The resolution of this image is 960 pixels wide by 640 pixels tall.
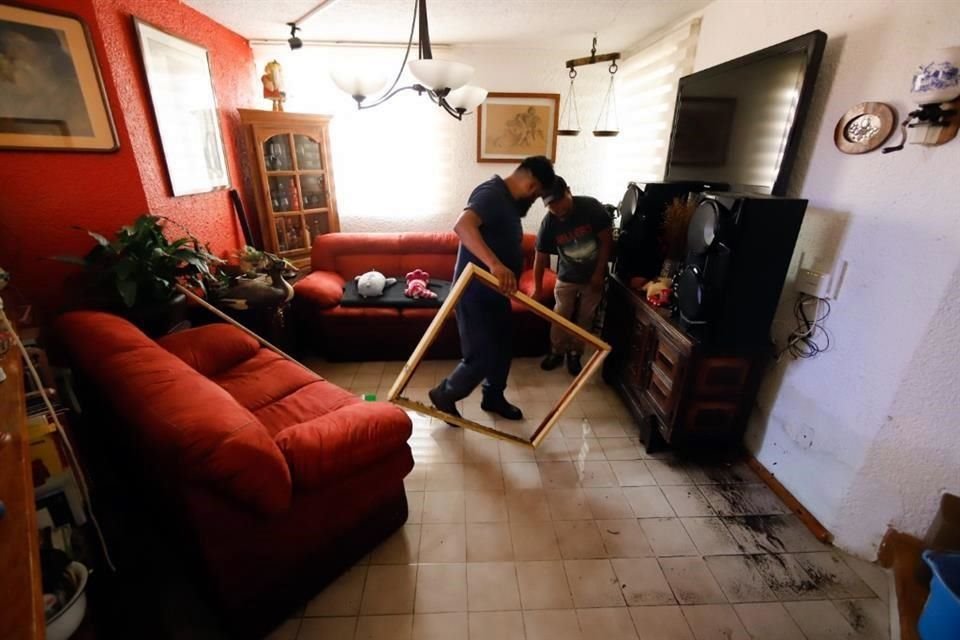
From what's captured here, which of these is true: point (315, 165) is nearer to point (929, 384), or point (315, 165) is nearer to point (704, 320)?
point (704, 320)

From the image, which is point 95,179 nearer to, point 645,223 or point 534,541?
point 534,541

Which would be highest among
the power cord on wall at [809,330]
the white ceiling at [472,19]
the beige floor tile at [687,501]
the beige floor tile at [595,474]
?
the white ceiling at [472,19]

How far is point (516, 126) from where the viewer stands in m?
3.56

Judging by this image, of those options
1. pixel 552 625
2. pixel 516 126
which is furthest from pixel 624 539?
pixel 516 126

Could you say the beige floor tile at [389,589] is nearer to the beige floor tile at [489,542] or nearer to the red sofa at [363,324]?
the beige floor tile at [489,542]

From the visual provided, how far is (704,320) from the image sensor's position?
1.72 m

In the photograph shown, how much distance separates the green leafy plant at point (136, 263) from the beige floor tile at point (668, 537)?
239cm

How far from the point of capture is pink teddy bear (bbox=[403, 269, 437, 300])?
2.94 metres

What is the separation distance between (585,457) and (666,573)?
65cm

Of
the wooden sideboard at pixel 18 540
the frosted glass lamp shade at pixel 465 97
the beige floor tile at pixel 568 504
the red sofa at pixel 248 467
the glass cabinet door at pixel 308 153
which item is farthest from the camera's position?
the glass cabinet door at pixel 308 153

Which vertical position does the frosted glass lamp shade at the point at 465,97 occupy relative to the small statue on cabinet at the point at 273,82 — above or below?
below

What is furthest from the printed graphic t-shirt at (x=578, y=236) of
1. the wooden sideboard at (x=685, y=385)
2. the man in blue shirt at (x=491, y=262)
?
the man in blue shirt at (x=491, y=262)

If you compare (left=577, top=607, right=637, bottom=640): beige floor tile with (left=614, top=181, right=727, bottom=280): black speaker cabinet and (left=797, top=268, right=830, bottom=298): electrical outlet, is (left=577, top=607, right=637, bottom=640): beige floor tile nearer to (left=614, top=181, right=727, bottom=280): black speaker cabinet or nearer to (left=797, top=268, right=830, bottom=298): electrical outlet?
(left=797, top=268, right=830, bottom=298): electrical outlet

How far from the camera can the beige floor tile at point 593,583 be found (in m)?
1.42
